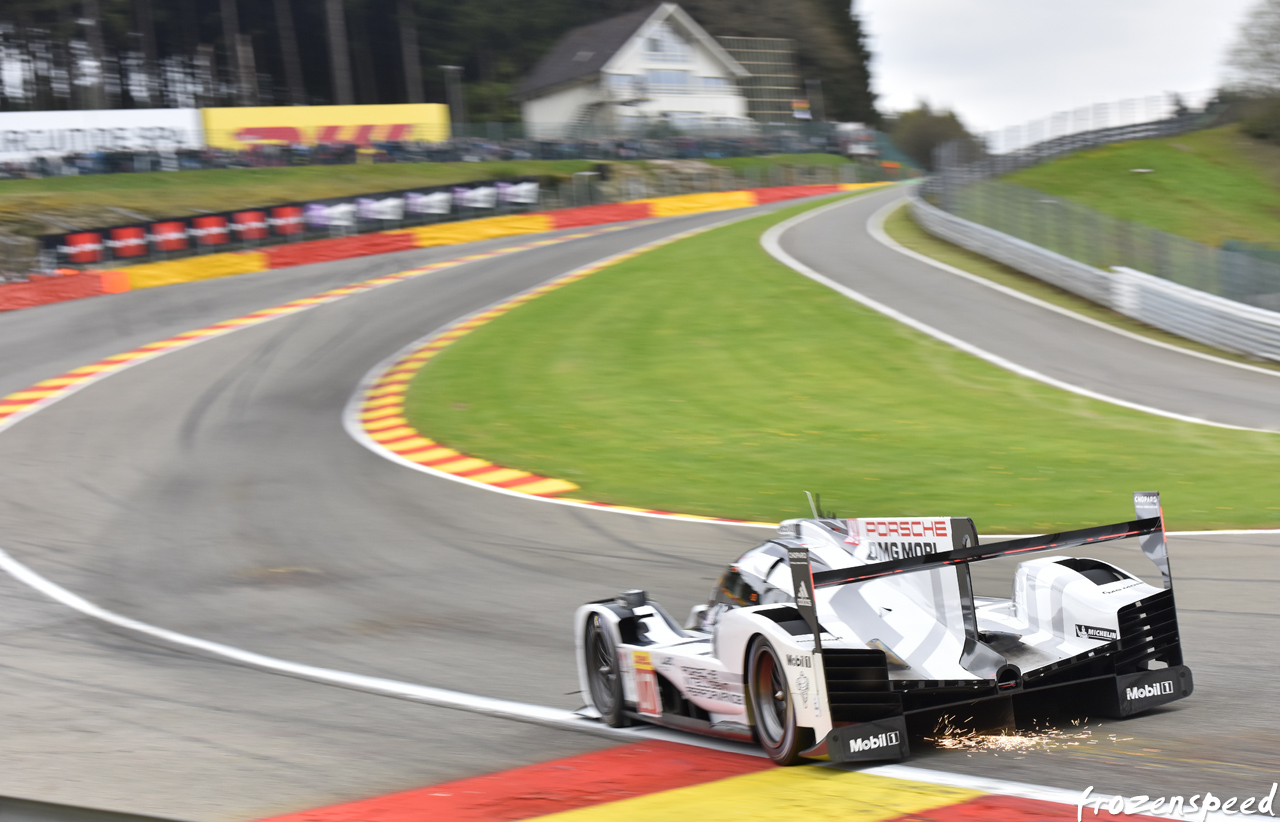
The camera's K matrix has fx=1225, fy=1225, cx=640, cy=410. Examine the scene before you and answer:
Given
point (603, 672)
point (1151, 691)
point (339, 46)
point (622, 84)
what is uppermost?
point (339, 46)

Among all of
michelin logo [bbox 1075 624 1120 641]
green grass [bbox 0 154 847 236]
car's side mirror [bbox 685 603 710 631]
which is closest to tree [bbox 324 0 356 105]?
green grass [bbox 0 154 847 236]

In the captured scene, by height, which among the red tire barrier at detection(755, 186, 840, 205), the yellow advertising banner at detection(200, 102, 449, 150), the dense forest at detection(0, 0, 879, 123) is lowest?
the red tire barrier at detection(755, 186, 840, 205)

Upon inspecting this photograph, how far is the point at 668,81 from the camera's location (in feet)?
278

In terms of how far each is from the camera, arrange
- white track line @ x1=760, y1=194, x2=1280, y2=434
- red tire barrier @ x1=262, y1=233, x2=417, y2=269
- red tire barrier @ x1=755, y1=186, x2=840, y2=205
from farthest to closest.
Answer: red tire barrier @ x1=755, y1=186, x2=840, y2=205
red tire barrier @ x1=262, y1=233, x2=417, y2=269
white track line @ x1=760, y1=194, x2=1280, y2=434

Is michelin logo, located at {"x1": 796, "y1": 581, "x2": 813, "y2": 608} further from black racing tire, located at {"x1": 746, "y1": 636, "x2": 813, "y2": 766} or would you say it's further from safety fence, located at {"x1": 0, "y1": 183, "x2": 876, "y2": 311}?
safety fence, located at {"x1": 0, "y1": 183, "x2": 876, "y2": 311}

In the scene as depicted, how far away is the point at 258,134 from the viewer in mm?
56750

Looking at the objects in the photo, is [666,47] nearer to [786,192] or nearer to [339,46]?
[339,46]

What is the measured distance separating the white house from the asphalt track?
2521 inches

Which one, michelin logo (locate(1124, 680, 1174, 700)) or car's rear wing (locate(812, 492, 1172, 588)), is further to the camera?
michelin logo (locate(1124, 680, 1174, 700))

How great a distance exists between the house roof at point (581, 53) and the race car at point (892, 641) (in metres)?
79.2

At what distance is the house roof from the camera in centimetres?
8288

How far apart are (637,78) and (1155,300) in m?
64.1

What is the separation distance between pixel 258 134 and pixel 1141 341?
45.3 m

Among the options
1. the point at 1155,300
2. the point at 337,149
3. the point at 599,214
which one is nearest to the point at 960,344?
the point at 1155,300
